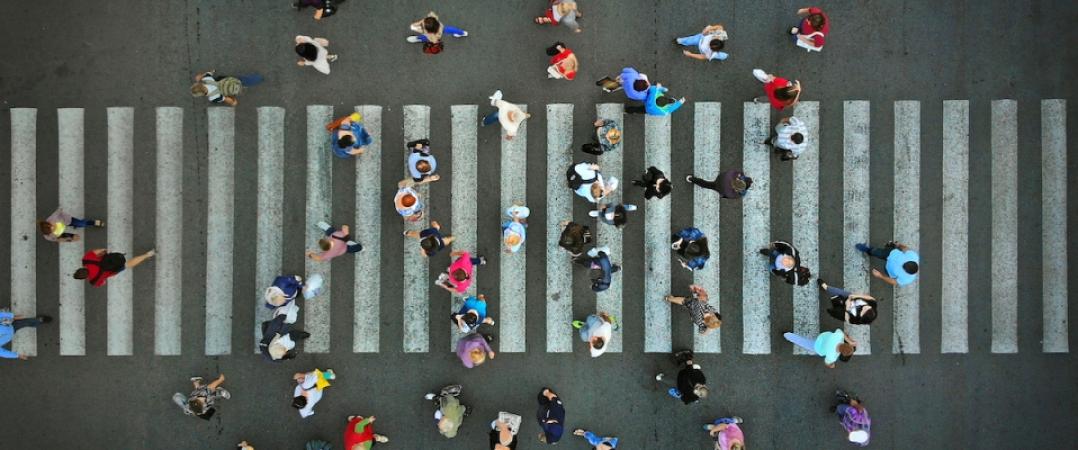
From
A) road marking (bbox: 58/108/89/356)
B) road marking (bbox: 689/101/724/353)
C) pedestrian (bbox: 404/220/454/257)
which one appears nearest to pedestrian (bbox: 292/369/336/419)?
pedestrian (bbox: 404/220/454/257)

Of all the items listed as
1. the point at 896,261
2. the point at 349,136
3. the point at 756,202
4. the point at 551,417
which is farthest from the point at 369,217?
the point at 896,261

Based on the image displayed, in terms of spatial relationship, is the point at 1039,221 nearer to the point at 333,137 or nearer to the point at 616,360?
the point at 616,360

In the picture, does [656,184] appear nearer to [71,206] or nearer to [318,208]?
[318,208]

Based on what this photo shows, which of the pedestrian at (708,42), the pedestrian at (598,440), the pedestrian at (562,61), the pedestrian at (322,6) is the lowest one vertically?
the pedestrian at (598,440)

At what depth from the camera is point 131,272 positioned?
9109mm

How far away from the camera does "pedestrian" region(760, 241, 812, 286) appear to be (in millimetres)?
8508

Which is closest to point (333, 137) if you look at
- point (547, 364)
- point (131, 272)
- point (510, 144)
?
point (510, 144)

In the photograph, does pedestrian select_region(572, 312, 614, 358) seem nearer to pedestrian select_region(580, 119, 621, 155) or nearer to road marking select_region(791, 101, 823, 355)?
pedestrian select_region(580, 119, 621, 155)

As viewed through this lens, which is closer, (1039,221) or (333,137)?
(333,137)

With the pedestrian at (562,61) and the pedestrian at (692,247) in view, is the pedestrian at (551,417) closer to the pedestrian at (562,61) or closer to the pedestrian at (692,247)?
the pedestrian at (692,247)

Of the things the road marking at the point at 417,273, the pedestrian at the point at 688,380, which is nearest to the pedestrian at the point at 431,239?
the road marking at the point at 417,273

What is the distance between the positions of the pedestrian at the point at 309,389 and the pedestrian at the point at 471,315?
2123 mm

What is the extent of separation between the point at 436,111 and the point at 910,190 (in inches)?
289

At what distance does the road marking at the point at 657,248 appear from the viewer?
9.16 m
